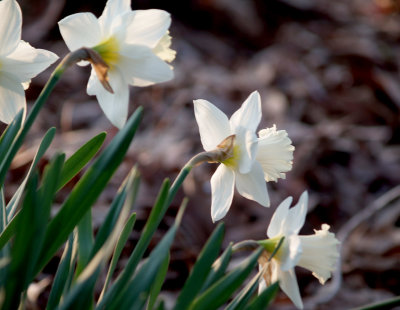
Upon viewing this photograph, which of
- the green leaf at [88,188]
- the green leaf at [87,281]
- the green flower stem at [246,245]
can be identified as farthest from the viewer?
the green flower stem at [246,245]

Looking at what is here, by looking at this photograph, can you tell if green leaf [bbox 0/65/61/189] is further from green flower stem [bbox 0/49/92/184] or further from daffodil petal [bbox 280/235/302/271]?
daffodil petal [bbox 280/235/302/271]

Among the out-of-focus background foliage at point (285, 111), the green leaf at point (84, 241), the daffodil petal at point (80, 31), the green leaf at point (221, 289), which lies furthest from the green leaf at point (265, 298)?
the out-of-focus background foliage at point (285, 111)

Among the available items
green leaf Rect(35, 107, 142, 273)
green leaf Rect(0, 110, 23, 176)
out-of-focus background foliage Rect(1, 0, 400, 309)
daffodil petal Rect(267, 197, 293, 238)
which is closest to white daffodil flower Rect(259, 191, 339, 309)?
daffodil petal Rect(267, 197, 293, 238)

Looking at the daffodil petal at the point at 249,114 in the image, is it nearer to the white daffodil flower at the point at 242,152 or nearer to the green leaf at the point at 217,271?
the white daffodil flower at the point at 242,152

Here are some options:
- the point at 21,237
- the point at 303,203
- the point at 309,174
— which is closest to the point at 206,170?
the point at 309,174

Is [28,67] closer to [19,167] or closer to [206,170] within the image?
[19,167]

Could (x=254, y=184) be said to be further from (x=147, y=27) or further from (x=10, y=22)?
(x=10, y=22)
